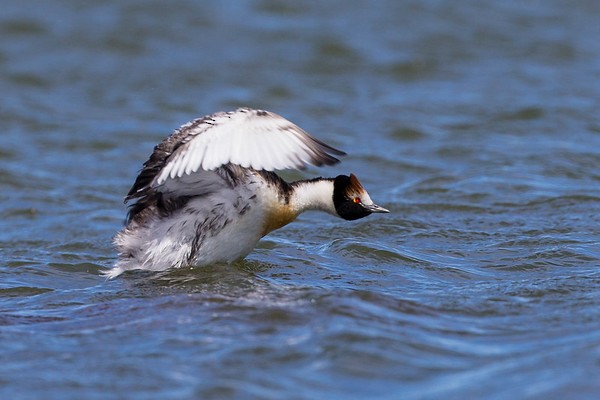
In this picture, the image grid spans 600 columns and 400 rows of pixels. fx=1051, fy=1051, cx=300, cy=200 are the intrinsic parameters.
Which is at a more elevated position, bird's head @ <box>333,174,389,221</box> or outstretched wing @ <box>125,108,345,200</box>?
outstretched wing @ <box>125,108,345,200</box>

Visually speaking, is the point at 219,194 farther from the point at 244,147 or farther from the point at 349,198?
the point at 349,198

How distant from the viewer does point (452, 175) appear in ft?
40.8

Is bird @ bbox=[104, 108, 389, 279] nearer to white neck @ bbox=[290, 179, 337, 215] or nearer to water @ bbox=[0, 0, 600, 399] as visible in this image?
white neck @ bbox=[290, 179, 337, 215]

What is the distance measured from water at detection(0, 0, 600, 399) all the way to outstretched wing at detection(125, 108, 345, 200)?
975 mm

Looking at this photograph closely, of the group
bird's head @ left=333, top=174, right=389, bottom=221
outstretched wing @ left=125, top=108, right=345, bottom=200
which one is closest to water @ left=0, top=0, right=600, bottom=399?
bird's head @ left=333, top=174, right=389, bottom=221

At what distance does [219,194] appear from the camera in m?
8.45

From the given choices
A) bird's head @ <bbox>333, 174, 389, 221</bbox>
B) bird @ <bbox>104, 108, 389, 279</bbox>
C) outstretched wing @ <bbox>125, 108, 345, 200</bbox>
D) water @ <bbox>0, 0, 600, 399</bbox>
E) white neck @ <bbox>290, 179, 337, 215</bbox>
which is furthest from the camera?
bird's head @ <bbox>333, 174, 389, 221</bbox>

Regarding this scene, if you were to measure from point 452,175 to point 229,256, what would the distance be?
448 centimetres

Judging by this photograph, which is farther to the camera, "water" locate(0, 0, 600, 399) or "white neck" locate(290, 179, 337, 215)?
"white neck" locate(290, 179, 337, 215)

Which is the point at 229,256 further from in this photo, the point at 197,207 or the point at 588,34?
the point at 588,34

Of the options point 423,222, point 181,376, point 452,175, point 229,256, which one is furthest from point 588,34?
point 181,376

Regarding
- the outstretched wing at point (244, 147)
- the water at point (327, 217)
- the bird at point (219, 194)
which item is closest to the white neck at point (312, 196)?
the bird at point (219, 194)

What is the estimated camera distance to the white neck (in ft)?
28.6

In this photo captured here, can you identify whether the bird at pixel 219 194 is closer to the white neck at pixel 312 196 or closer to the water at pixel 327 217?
the white neck at pixel 312 196
